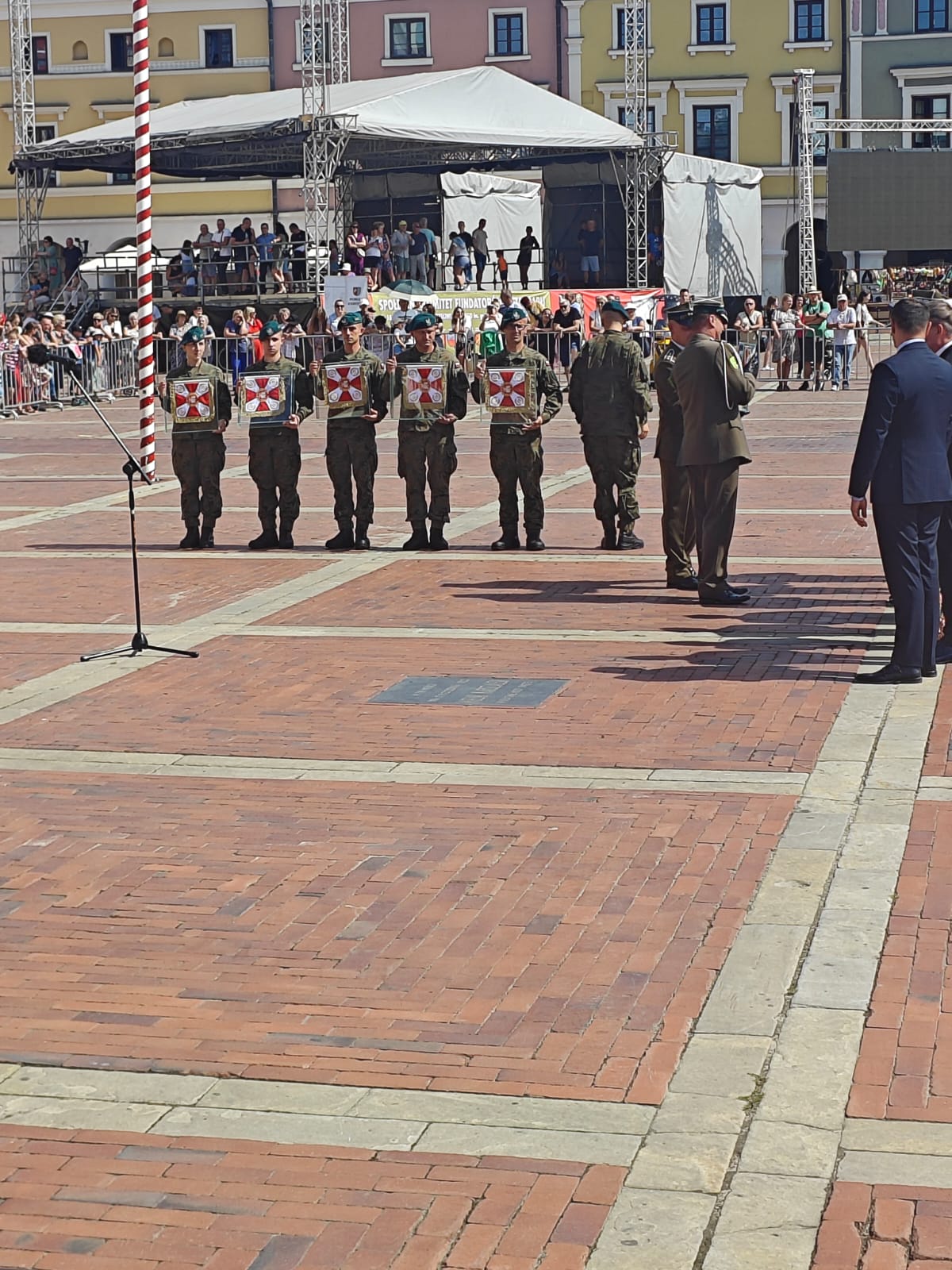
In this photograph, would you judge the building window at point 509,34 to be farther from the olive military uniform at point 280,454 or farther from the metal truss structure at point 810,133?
the olive military uniform at point 280,454

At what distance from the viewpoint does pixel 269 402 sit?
1534 cm

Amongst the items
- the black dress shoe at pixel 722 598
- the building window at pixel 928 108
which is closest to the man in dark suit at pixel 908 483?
the black dress shoe at pixel 722 598

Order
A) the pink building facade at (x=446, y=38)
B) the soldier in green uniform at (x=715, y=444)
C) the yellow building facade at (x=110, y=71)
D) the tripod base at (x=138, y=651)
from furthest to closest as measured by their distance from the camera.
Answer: the pink building facade at (x=446, y=38)
the yellow building facade at (x=110, y=71)
the soldier in green uniform at (x=715, y=444)
the tripod base at (x=138, y=651)

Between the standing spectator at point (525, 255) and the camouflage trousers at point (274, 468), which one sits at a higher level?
the standing spectator at point (525, 255)

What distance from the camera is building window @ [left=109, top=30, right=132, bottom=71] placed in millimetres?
62250

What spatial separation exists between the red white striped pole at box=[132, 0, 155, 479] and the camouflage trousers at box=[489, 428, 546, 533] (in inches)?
239

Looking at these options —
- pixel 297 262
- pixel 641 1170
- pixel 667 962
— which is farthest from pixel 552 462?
pixel 297 262

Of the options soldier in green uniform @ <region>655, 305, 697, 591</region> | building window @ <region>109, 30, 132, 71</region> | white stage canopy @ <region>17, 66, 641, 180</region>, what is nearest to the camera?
soldier in green uniform @ <region>655, 305, 697, 591</region>

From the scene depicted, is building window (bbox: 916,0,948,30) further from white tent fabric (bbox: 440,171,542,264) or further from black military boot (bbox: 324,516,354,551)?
black military boot (bbox: 324,516,354,551)

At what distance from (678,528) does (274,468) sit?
3808 millimetres

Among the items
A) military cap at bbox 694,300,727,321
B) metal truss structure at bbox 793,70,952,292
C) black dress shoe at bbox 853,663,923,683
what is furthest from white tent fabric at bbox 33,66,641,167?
black dress shoe at bbox 853,663,923,683

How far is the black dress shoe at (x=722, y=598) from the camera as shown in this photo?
12.3 metres

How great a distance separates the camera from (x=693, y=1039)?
5.25 m

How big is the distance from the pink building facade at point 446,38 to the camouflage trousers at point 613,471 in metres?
49.3
